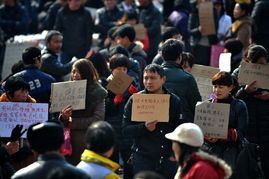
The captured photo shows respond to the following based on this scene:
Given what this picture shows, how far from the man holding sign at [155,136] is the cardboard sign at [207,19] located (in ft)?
20.2

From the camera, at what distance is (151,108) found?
886 centimetres

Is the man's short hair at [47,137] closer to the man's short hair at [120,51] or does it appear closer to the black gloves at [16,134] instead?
the black gloves at [16,134]

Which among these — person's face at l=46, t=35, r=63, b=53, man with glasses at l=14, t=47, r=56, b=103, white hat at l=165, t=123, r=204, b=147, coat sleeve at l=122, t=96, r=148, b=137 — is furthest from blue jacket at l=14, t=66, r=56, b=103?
white hat at l=165, t=123, r=204, b=147

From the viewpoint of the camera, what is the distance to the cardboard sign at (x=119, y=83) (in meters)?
10.5

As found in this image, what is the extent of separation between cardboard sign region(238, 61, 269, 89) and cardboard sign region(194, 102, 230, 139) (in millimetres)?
1259

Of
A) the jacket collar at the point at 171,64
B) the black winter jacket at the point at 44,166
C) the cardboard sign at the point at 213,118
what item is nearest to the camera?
the black winter jacket at the point at 44,166

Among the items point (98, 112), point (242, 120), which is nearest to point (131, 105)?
point (98, 112)

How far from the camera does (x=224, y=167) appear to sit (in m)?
6.94

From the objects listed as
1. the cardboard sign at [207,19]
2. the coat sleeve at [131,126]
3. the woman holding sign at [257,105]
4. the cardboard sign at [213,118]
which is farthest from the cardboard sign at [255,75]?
the cardboard sign at [207,19]

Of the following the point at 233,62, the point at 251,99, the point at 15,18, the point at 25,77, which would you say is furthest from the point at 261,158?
the point at 15,18

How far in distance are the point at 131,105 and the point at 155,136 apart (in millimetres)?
441

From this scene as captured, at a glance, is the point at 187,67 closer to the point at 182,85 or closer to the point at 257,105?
the point at 257,105

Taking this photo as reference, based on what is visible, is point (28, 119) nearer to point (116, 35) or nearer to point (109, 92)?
point (109, 92)

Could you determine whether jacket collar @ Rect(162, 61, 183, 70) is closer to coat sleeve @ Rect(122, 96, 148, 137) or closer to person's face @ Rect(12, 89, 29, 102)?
coat sleeve @ Rect(122, 96, 148, 137)
